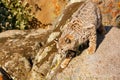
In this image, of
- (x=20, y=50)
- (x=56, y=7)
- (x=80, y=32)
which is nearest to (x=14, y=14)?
(x=56, y=7)

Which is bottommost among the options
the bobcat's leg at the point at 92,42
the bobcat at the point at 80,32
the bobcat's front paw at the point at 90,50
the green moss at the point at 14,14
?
the green moss at the point at 14,14

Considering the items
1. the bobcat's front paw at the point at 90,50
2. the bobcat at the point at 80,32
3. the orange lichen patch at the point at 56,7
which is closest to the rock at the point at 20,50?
the orange lichen patch at the point at 56,7

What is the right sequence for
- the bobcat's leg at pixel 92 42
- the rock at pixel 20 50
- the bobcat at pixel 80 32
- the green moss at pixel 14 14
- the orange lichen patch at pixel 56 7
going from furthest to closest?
the green moss at pixel 14 14 → the orange lichen patch at pixel 56 7 → the rock at pixel 20 50 → the bobcat's leg at pixel 92 42 → the bobcat at pixel 80 32

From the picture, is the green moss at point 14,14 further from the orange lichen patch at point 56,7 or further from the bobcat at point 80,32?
the bobcat at point 80,32

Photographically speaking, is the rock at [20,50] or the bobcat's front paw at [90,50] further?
the rock at [20,50]

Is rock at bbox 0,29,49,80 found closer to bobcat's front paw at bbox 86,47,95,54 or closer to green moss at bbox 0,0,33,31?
green moss at bbox 0,0,33,31

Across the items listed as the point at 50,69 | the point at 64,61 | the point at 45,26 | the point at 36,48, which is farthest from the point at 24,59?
the point at 45,26

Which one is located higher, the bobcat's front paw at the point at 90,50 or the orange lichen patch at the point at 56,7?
the bobcat's front paw at the point at 90,50

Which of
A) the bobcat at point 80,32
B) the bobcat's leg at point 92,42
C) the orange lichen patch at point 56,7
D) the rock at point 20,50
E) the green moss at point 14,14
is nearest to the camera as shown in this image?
the bobcat at point 80,32

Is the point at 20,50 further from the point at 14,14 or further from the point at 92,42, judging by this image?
the point at 14,14
